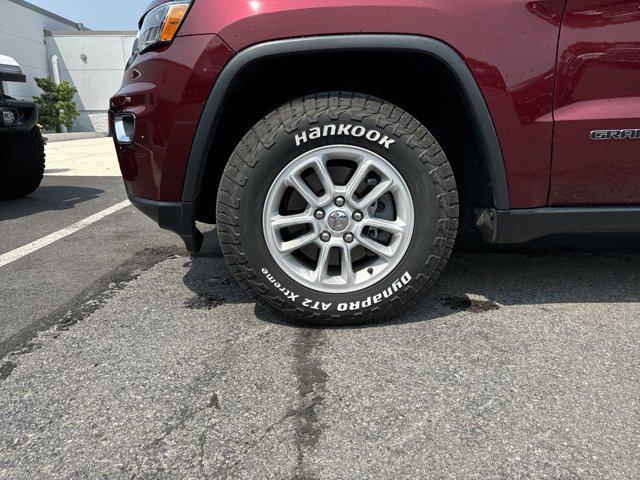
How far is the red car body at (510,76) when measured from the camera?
176 cm

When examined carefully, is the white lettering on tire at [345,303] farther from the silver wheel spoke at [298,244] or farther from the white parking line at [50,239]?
the white parking line at [50,239]

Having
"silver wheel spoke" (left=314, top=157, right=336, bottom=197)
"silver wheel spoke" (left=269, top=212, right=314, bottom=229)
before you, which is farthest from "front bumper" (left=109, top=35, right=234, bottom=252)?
"silver wheel spoke" (left=314, top=157, right=336, bottom=197)

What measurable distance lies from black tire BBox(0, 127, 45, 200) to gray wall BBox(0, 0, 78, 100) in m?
16.8

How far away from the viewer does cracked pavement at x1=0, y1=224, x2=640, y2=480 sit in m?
1.29

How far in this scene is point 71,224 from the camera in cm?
392

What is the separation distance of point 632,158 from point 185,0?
1.83 metres

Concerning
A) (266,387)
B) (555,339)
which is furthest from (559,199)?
(266,387)

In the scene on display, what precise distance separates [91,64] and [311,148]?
79.3ft

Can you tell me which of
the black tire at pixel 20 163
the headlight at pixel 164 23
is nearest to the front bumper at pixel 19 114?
the black tire at pixel 20 163

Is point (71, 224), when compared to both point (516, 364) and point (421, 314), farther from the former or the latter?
point (516, 364)

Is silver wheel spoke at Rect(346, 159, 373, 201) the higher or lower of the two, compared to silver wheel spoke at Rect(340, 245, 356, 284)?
higher

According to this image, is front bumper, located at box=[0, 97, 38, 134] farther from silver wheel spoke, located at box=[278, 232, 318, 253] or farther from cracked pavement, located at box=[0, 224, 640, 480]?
silver wheel spoke, located at box=[278, 232, 318, 253]

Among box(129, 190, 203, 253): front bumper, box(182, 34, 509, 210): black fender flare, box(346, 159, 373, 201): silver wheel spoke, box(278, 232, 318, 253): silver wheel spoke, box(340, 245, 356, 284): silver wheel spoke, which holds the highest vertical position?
box(182, 34, 509, 210): black fender flare

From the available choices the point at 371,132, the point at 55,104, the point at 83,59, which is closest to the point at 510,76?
the point at 371,132
